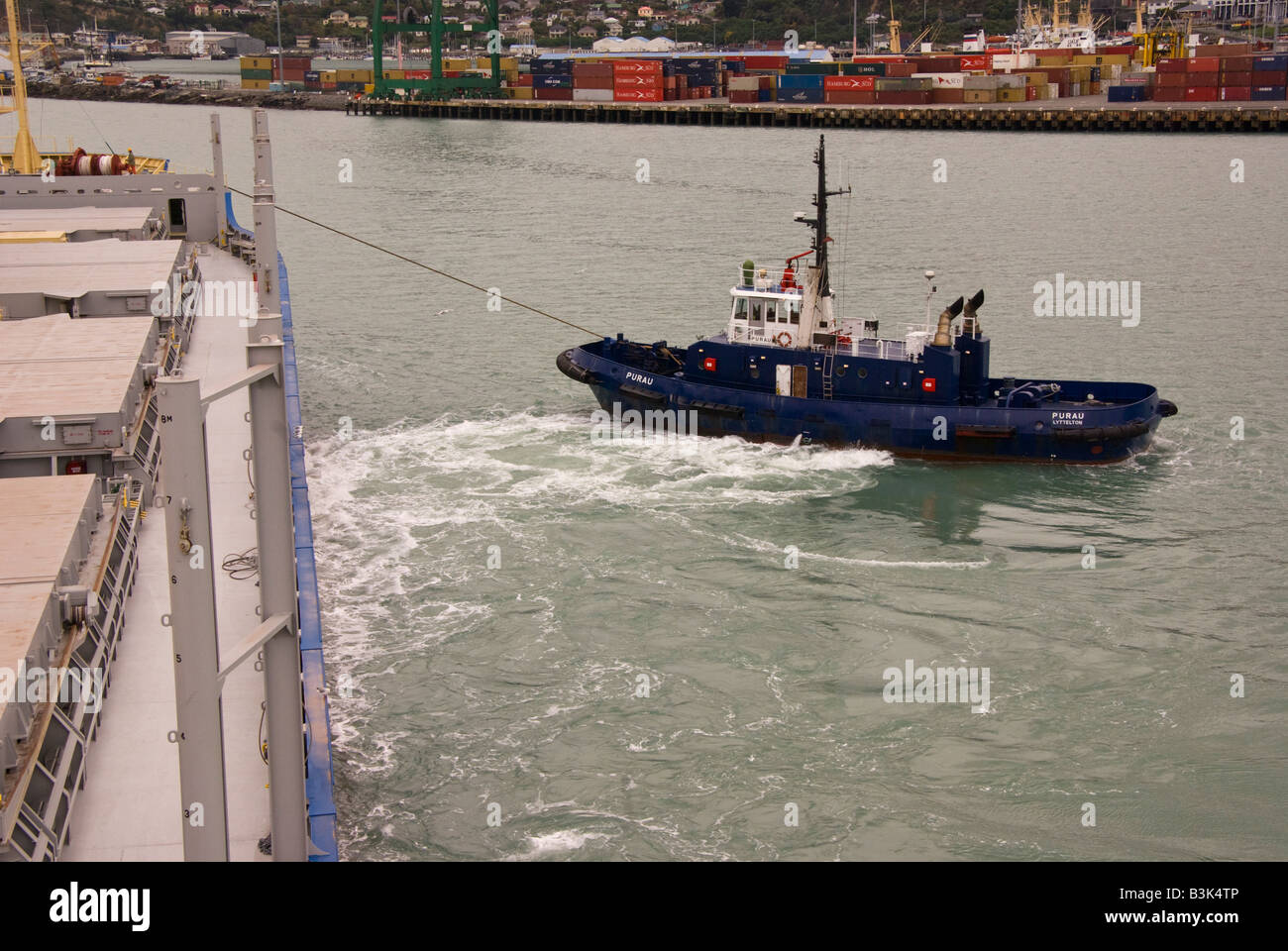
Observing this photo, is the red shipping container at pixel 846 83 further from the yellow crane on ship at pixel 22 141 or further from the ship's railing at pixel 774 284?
the ship's railing at pixel 774 284

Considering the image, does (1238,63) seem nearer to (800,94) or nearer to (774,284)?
(800,94)

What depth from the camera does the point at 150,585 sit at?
15992mm

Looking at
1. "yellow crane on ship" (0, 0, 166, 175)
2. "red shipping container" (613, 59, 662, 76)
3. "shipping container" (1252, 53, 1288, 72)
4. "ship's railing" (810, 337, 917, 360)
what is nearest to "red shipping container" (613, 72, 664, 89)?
"red shipping container" (613, 59, 662, 76)

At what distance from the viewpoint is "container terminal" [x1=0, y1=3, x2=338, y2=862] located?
23.5 feet

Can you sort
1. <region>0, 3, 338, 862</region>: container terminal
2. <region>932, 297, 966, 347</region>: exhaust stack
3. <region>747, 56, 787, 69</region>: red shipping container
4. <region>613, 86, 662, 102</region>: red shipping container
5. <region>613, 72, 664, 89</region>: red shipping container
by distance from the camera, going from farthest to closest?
<region>747, 56, 787, 69</region>: red shipping container, <region>613, 72, 664, 89</region>: red shipping container, <region>613, 86, 662, 102</region>: red shipping container, <region>932, 297, 966, 347</region>: exhaust stack, <region>0, 3, 338, 862</region>: container terminal

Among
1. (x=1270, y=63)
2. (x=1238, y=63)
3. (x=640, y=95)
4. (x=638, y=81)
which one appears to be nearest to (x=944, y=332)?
(x=1238, y=63)

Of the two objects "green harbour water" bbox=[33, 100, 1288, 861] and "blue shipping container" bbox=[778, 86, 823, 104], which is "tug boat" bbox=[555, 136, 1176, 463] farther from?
"blue shipping container" bbox=[778, 86, 823, 104]

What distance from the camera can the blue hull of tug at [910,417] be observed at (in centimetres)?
3094

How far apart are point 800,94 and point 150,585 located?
129312 mm

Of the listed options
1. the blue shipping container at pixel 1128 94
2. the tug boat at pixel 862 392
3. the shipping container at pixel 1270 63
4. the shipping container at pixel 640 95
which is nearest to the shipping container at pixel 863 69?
the shipping container at pixel 640 95

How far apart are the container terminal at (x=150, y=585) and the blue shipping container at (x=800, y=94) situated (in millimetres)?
116663

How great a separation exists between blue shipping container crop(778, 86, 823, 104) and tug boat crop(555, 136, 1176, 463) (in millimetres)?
106734
